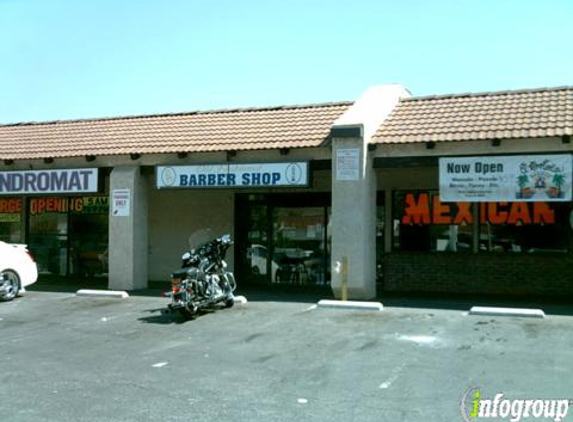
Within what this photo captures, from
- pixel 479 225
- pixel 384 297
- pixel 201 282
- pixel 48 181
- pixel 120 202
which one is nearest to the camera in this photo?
pixel 201 282

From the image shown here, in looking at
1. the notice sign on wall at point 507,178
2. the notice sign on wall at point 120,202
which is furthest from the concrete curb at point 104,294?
the notice sign on wall at point 507,178

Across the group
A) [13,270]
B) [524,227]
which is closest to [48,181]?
[13,270]

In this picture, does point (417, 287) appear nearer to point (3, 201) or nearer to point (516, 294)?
point (516, 294)

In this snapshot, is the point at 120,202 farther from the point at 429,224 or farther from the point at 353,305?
the point at 429,224

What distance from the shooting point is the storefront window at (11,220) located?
1997 cm

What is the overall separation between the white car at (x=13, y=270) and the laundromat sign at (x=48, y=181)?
201cm

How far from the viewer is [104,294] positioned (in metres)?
15.3

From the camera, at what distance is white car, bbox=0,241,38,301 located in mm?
14672

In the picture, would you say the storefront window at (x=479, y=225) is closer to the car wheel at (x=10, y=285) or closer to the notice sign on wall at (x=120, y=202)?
the notice sign on wall at (x=120, y=202)

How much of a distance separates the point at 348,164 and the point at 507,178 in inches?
123

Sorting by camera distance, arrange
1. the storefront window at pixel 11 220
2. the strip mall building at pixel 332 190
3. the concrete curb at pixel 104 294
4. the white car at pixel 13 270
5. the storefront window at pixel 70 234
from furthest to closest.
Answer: the storefront window at pixel 11 220 → the storefront window at pixel 70 234 → the concrete curb at pixel 104 294 → the white car at pixel 13 270 → the strip mall building at pixel 332 190

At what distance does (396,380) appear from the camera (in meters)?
7.48

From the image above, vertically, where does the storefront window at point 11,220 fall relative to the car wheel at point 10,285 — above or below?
above

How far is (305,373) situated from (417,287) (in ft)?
28.6
